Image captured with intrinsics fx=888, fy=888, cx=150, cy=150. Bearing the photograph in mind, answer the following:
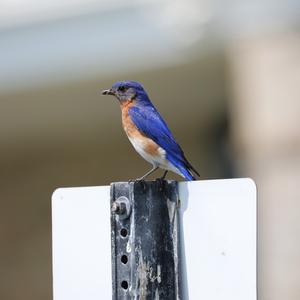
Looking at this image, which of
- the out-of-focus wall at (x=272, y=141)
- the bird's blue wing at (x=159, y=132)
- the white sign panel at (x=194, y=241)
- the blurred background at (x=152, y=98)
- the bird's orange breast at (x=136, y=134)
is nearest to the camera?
the white sign panel at (x=194, y=241)

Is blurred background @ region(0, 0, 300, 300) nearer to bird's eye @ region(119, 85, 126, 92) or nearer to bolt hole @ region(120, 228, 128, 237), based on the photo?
bird's eye @ region(119, 85, 126, 92)

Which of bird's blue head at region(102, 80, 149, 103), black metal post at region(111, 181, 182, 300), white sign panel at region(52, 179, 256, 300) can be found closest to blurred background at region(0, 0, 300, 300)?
bird's blue head at region(102, 80, 149, 103)

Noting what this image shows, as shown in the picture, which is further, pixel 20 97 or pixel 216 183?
pixel 20 97

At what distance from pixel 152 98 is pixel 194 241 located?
5754 mm

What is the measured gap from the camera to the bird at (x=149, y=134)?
3768 mm

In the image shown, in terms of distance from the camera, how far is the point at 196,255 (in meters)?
2.52

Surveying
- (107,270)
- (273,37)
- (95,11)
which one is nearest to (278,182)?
(273,37)

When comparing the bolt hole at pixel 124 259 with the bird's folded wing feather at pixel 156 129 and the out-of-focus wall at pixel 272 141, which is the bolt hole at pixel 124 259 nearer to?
the bird's folded wing feather at pixel 156 129

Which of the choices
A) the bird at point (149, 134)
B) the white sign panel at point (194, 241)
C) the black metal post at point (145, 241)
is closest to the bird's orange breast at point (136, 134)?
the bird at point (149, 134)

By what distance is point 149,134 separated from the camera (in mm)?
3994

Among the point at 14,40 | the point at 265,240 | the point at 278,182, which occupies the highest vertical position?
the point at 14,40

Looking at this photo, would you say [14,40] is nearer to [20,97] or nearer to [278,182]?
[20,97]

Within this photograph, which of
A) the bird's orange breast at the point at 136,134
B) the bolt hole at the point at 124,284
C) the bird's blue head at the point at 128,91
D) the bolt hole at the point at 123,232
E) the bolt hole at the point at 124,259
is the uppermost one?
the bird's blue head at the point at 128,91

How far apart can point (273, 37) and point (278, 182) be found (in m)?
1.14
